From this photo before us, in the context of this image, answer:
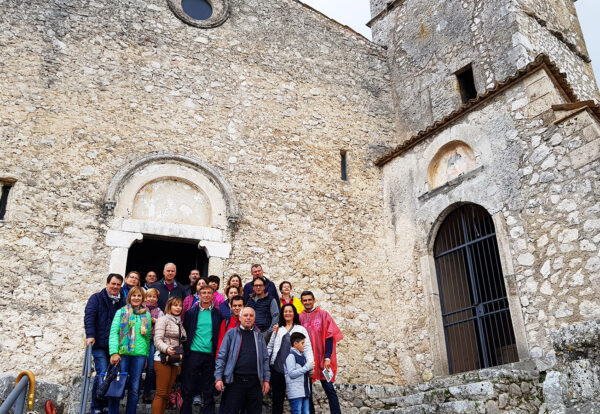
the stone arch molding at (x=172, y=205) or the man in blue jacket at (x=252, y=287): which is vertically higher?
the stone arch molding at (x=172, y=205)

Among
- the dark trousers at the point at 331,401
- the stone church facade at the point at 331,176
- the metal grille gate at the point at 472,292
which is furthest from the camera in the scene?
the metal grille gate at the point at 472,292

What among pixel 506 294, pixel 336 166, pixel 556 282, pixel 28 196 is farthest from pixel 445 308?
pixel 28 196

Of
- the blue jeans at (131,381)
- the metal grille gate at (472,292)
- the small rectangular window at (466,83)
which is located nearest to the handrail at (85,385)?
the blue jeans at (131,381)

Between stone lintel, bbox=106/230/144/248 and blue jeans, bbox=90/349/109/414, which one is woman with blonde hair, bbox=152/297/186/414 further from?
stone lintel, bbox=106/230/144/248

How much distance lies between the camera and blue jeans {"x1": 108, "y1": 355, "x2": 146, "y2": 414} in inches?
206

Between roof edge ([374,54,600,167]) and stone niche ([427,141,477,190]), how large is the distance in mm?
423

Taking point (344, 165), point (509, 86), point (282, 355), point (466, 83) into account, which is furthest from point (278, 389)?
point (466, 83)

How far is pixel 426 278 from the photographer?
9.06 metres

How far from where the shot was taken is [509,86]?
8.34 m

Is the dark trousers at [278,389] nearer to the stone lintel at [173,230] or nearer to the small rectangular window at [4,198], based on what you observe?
the stone lintel at [173,230]

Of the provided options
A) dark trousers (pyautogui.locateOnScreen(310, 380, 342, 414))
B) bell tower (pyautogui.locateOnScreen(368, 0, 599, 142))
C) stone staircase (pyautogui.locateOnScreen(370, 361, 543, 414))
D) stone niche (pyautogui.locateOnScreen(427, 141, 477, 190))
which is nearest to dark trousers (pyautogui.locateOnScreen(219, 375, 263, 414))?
dark trousers (pyautogui.locateOnScreen(310, 380, 342, 414))

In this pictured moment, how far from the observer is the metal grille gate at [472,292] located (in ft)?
26.5

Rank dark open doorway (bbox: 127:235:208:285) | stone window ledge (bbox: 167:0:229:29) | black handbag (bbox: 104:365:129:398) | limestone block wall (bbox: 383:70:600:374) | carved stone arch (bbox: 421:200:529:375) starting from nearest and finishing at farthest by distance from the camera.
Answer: black handbag (bbox: 104:365:129:398) → limestone block wall (bbox: 383:70:600:374) → carved stone arch (bbox: 421:200:529:375) → dark open doorway (bbox: 127:235:208:285) → stone window ledge (bbox: 167:0:229:29)

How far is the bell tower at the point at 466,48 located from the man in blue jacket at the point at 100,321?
23.6 feet
